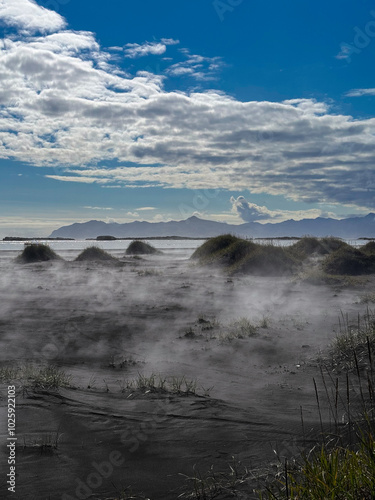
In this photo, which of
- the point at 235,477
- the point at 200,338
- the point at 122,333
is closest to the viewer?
the point at 235,477

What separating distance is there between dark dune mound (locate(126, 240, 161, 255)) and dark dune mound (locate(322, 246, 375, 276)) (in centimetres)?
2036

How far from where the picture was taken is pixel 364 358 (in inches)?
281

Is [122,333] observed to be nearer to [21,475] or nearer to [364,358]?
[364,358]

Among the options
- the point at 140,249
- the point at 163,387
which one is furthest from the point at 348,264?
the point at 140,249

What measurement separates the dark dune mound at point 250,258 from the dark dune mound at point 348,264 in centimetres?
179

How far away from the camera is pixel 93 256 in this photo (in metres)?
29.6

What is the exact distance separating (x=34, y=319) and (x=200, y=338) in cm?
467

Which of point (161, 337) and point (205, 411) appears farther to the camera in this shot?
point (161, 337)

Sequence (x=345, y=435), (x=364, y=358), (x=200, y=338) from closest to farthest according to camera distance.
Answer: (x=345, y=435)
(x=364, y=358)
(x=200, y=338)

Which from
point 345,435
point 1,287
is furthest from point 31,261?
point 345,435

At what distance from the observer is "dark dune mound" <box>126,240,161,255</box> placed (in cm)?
3969

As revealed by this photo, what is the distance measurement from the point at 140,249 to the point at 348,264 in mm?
21824

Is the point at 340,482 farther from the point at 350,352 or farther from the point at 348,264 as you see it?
the point at 348,264

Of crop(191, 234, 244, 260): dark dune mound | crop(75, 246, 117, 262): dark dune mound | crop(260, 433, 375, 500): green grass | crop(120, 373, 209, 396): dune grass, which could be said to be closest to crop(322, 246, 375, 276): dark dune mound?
crop(191, 234, 244, 260): dark dune mound
